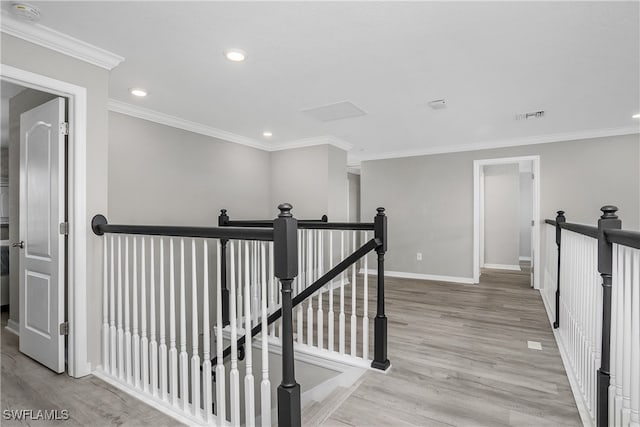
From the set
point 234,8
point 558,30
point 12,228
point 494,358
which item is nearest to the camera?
point 234,8

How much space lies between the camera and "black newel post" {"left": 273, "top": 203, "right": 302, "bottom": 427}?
1445 mm

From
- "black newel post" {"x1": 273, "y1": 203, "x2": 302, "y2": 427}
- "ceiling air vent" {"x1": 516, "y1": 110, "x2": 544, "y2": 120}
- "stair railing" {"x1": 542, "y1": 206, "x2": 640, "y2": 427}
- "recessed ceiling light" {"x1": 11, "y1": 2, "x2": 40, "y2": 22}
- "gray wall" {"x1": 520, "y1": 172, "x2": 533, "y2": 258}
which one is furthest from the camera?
"gray wall" {"x1": 520, "y1": 172, "x2": 533, "y2": 258}

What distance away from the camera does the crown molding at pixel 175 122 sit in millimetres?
3498

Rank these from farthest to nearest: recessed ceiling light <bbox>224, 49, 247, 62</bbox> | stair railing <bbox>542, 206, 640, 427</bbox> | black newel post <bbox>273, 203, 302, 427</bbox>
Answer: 1. recessed ceiling light <bbox>224, 49, 247, 62</bbox>
2. black newel post <bbox>273, 203, 302, 427</bbox>
3. stair railing <bbox>542, 206, 640, 427</bbox>

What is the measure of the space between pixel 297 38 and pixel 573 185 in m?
4.71

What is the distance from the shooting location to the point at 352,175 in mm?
8383

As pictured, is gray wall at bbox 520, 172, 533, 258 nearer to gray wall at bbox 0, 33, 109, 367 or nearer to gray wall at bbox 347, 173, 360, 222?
gray wall at bbox 347, 173, 360, 222

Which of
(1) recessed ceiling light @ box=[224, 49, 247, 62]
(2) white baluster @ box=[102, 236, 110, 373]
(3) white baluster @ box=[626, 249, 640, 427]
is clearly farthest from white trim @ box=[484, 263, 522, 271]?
(2) white baluster @ box=[102, 236, 110, 373]

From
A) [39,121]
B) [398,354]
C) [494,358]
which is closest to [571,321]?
[494,358]

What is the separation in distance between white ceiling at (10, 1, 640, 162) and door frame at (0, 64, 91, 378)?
20.8 inches

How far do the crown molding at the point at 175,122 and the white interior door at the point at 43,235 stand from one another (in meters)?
0.92

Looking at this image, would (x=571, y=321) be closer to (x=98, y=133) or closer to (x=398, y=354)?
(x=398, y=354)

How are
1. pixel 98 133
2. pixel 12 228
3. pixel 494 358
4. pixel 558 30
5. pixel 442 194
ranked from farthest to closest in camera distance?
pixel 442 194 → pixel 12 228 → pixel 494 358 → pixel 98 133 → pixel 558 30

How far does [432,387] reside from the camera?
222 centimetres
